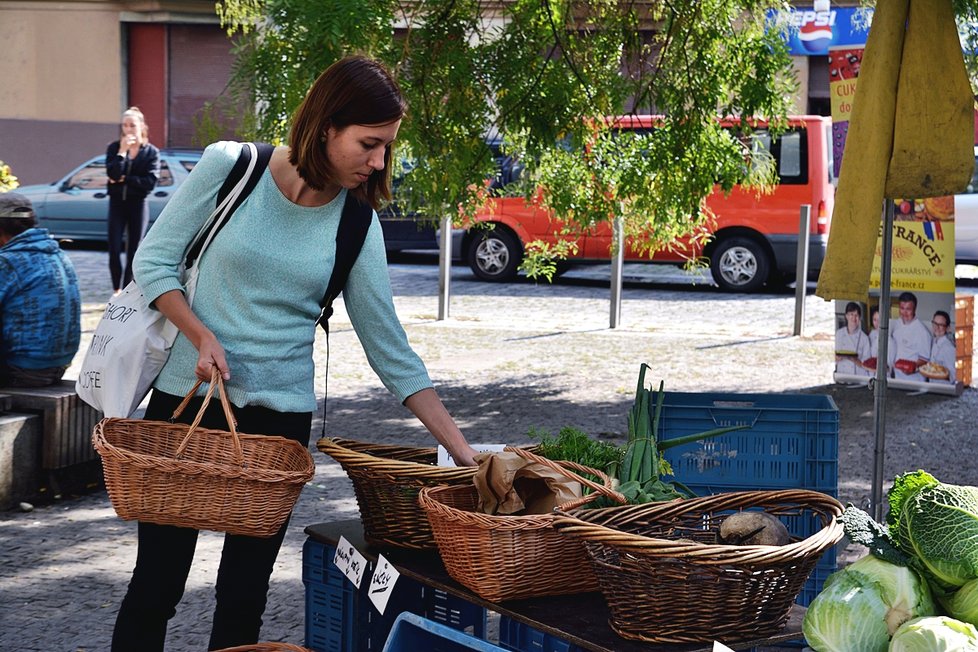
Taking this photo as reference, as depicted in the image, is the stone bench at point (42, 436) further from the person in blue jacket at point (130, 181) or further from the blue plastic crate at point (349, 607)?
the person in blue jacket at point (130, 181)

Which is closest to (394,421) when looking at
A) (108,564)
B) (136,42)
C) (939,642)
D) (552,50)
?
(552,50)

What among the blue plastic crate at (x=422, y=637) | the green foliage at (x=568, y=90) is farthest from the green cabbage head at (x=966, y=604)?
the green foliage at (x=568, y=90)

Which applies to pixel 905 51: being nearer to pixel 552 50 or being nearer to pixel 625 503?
pixel 625 503

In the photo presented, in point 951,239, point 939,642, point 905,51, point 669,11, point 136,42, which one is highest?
point 136,42

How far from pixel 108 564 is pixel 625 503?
3.09 meters

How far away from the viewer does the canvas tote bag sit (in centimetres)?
300

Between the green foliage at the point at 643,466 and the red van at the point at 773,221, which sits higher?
the red van at the point at 773,221

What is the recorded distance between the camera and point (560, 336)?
1165cm

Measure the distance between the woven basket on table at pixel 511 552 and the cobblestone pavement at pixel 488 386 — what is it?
6.09 ft

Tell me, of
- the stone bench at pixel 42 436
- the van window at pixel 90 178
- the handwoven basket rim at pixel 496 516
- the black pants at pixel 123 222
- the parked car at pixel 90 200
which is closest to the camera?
the handwoven basket rim at pixel 496 516

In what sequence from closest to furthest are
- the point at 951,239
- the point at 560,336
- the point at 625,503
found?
the point at 625,503
the point at 951,239
the point at 560,336

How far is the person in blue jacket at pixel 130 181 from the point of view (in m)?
12.7

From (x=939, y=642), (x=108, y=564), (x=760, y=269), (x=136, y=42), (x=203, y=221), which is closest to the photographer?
(x=939, y=642)

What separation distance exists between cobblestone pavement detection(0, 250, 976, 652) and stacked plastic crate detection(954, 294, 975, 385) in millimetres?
334
